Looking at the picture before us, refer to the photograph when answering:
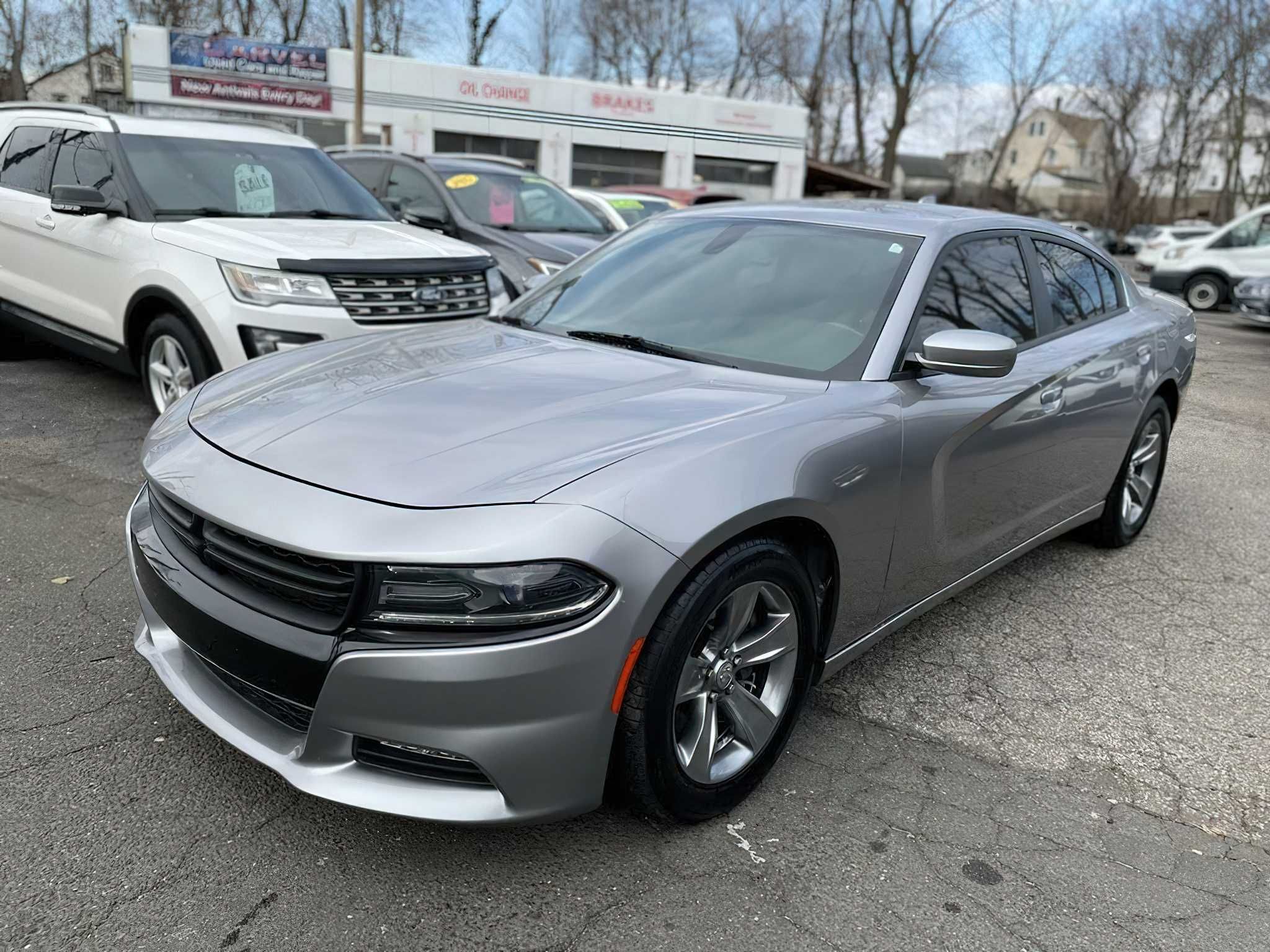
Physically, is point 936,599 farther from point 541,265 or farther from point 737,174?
point 737,174

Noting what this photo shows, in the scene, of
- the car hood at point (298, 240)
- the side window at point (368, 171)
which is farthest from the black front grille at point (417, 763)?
the side window at point (368, 171)

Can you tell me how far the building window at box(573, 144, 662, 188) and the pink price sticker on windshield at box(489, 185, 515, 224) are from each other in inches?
911

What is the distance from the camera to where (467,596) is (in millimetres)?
2072

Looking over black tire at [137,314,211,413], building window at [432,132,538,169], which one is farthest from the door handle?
building window at [432,132,538,169]

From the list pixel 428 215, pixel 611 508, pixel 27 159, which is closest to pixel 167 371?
pixel 27 159

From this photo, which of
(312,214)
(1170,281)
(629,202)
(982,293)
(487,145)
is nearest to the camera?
(982,293)

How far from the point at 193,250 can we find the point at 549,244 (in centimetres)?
342

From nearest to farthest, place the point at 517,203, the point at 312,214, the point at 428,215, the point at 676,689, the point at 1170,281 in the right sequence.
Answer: the point at 676,689 < the point at 312,214 < the point at 428,215 < the point at 517,203 < the point at 1170,281

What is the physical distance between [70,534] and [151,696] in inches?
61.1

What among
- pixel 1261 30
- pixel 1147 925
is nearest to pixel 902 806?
pixel 1147 925

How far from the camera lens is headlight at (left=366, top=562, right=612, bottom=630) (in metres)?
2.06

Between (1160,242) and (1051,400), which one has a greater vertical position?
(1160,242)

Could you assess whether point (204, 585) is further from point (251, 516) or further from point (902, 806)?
point (902, 806)

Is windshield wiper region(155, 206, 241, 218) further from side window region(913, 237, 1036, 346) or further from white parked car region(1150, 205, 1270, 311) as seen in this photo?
white parked car region(1150, 205, 1270, 311)
